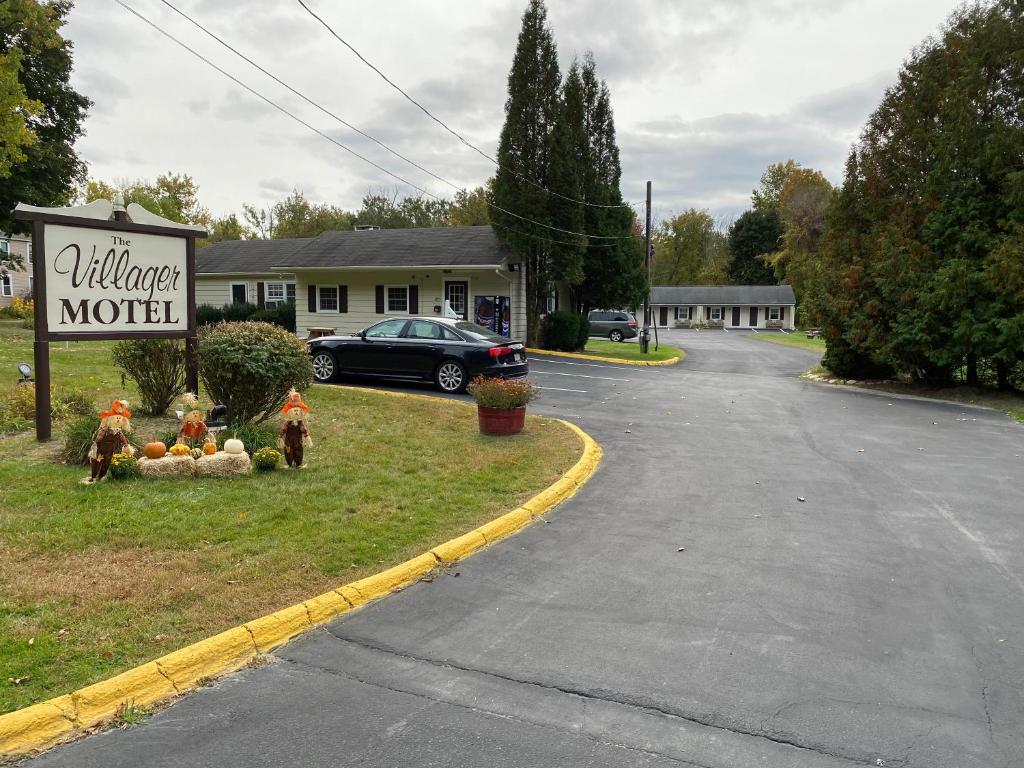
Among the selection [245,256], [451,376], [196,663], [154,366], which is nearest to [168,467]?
[154,366]

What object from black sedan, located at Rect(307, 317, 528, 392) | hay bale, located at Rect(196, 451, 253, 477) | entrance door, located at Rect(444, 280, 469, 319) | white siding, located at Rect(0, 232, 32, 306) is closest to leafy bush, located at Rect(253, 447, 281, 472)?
hay bale, located at Rect(196, 451, 253, 477)

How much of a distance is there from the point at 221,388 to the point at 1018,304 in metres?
16.4

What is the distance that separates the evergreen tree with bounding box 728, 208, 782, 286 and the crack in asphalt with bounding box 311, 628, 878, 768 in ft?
249

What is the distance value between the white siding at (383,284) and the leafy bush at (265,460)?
19.8m

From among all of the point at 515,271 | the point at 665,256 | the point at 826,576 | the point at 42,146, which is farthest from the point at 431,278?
the point at 665,256

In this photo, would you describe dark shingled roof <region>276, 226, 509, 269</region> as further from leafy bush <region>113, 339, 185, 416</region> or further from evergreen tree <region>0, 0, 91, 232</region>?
leafy bush <region>113, 339, 185, 416</region>

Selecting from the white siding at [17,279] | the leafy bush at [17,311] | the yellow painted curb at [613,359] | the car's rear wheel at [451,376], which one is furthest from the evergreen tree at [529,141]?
the white siding at [17,279]

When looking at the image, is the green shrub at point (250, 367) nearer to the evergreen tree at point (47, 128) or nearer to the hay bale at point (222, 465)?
the hay bale at point (222, 465)

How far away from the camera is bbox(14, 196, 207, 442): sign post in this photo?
734 cm

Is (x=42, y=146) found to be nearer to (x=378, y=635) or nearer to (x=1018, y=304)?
(x=378, y=635)

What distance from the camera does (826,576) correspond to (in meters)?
5.02

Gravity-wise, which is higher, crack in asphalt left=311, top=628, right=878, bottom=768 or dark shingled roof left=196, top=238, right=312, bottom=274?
dark shingled roof left=196, top=238, right=312, bottom=274

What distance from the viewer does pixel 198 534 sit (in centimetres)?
520

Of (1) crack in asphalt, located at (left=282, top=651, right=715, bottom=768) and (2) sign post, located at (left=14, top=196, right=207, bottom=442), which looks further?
(2) sign post, located at (left=14, top=196, right=207, bottom=442)
